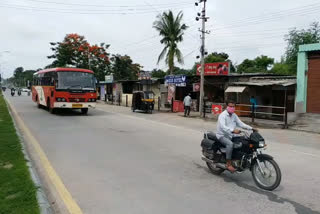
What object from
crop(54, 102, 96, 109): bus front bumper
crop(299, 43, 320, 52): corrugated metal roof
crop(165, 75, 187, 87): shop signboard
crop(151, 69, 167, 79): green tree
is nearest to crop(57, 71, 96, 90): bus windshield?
crop(54, 102, 96, 109): bus front bumper

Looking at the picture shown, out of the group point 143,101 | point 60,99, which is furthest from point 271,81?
point 60,99

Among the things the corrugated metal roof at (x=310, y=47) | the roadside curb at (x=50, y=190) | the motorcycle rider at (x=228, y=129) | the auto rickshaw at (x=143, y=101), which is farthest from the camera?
the auto rickshaw at (x=143, y=101)

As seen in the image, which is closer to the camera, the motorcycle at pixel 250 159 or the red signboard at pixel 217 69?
the motorcycle at pixel 250 159

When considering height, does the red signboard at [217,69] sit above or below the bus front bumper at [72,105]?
above

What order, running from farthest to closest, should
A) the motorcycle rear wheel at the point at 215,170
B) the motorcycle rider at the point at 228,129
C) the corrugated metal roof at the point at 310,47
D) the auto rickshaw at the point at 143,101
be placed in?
the auto rickshaw at the point at 143,101 < the corrugated metal roof at the point at 310,47 < the motorcycle rear wheel at the point at 215,170 < the motorcycle rider at the point at 228,129

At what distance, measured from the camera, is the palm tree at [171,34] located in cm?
3070

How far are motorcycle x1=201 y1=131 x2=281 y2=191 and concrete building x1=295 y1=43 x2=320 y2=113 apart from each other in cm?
1279

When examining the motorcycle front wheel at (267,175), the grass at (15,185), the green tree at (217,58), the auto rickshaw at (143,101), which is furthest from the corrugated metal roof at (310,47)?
the green tree at (217,58)

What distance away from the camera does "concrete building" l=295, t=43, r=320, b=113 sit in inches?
650

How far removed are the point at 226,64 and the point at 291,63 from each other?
17828 millimetres

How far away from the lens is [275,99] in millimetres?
21922

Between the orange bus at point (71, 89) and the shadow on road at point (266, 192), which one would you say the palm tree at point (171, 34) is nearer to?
the orange bus at point (71, 89)

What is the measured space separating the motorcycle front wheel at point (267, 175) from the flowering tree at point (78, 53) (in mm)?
43126

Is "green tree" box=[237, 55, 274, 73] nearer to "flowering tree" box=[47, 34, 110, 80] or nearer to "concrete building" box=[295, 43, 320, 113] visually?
"flowering tree" box=[47, 34, 110, 80]
